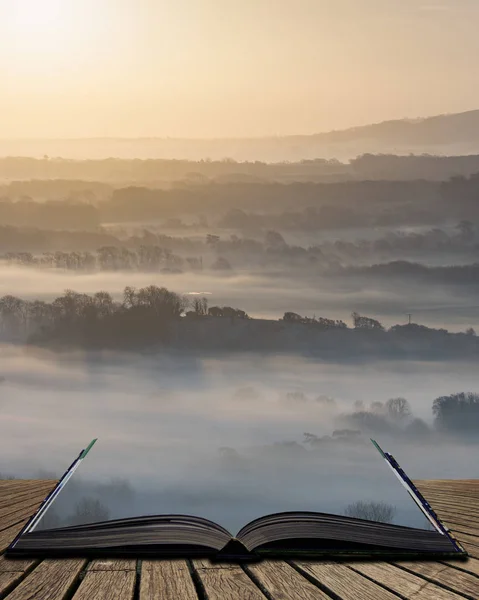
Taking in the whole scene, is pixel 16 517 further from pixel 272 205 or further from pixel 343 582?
pixel 272 205

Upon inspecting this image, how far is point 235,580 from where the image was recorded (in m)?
3.21

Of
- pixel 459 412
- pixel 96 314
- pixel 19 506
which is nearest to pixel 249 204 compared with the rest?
pixel 96 314

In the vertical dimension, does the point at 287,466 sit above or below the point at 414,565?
below

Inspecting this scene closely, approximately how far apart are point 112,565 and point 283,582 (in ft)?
2.45

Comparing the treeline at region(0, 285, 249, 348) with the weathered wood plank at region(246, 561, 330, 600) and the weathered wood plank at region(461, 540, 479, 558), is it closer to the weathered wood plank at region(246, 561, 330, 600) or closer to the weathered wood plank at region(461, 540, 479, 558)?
the weathered wood plank at region(461, 540, 479, 558)

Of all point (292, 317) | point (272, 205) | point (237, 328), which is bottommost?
point (237, 328)

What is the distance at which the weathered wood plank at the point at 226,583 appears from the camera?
2.95 meters

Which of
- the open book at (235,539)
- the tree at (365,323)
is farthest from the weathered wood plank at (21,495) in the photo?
the tree at (365,323)

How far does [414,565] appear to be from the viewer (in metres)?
3.52

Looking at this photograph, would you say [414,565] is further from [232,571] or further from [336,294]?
[336,294]

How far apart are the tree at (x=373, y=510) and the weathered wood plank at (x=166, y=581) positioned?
4902 millimetres

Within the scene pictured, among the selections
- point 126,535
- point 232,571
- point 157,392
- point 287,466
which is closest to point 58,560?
point 126,535

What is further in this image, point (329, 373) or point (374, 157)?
point (374, 157)

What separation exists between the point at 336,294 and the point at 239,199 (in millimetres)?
2912
